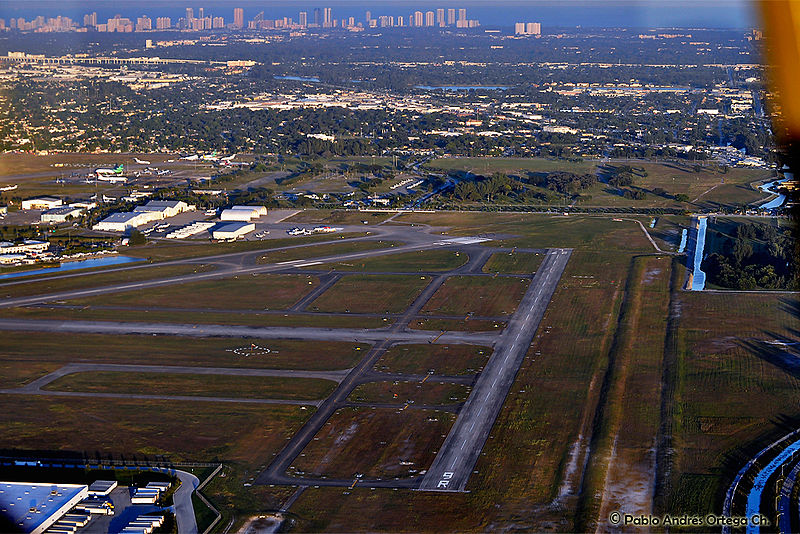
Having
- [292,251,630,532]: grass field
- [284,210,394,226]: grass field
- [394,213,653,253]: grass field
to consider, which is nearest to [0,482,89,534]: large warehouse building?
[292,251,630,532]: grass field

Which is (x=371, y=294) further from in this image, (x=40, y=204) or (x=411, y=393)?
(x=40, y=204)

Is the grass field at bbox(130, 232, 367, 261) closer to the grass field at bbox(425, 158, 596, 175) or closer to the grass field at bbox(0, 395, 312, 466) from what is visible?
the grass field at bbox(0, 395, 312, 466)

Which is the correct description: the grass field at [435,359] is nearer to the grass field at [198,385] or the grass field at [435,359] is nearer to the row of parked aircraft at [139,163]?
the grass field at [198,385]

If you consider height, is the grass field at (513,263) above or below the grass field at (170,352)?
below

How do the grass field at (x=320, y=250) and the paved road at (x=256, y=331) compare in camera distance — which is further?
the grass field at (x=320, y=250)

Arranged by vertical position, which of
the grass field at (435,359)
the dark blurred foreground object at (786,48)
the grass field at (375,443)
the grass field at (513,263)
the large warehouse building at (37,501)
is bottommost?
the grass field at (513,263)

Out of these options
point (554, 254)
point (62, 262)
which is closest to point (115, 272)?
point (62, 262)

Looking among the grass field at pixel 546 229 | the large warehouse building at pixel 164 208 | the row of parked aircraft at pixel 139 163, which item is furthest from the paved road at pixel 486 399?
the row of parked aircraft at pixel 139 163

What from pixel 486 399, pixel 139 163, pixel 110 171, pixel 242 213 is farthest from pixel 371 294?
pixel 139 163
